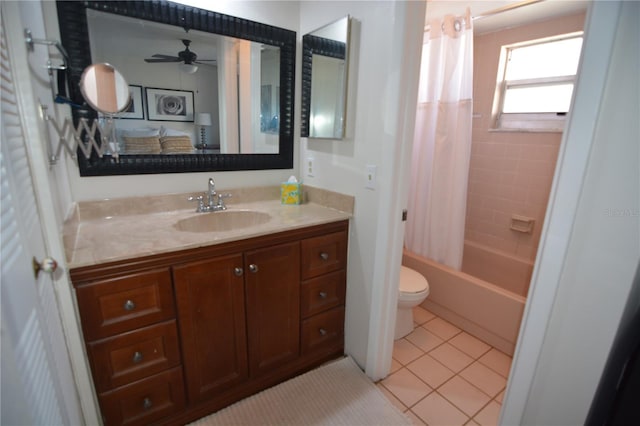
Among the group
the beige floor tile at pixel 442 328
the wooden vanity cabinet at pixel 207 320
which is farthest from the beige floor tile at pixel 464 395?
the wooden vanity cabinet at pixel 207 320

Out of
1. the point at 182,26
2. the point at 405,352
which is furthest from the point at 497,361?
the point at 182,26

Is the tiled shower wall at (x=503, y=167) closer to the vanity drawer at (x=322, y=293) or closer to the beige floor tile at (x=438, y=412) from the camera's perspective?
the beige floor tile at (x=438, y=412)

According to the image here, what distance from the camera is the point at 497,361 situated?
1.87 m

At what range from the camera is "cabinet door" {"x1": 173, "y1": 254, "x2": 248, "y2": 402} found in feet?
4.11

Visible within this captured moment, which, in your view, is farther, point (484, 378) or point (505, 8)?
point (505, 8)

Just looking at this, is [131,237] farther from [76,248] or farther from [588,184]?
[588,184]

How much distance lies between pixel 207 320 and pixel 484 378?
1.53 m

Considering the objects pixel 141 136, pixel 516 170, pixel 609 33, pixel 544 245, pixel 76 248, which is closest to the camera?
pixel 609 33

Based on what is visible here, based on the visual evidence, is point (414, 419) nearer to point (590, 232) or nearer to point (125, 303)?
point (590, 232)

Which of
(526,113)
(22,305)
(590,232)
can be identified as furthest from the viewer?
(526,113)

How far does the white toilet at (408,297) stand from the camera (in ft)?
6.27

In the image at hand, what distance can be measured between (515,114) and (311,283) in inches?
84.0

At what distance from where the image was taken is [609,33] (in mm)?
825

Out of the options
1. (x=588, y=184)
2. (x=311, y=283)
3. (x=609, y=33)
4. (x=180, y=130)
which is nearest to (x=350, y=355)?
(x=311, y=283)
